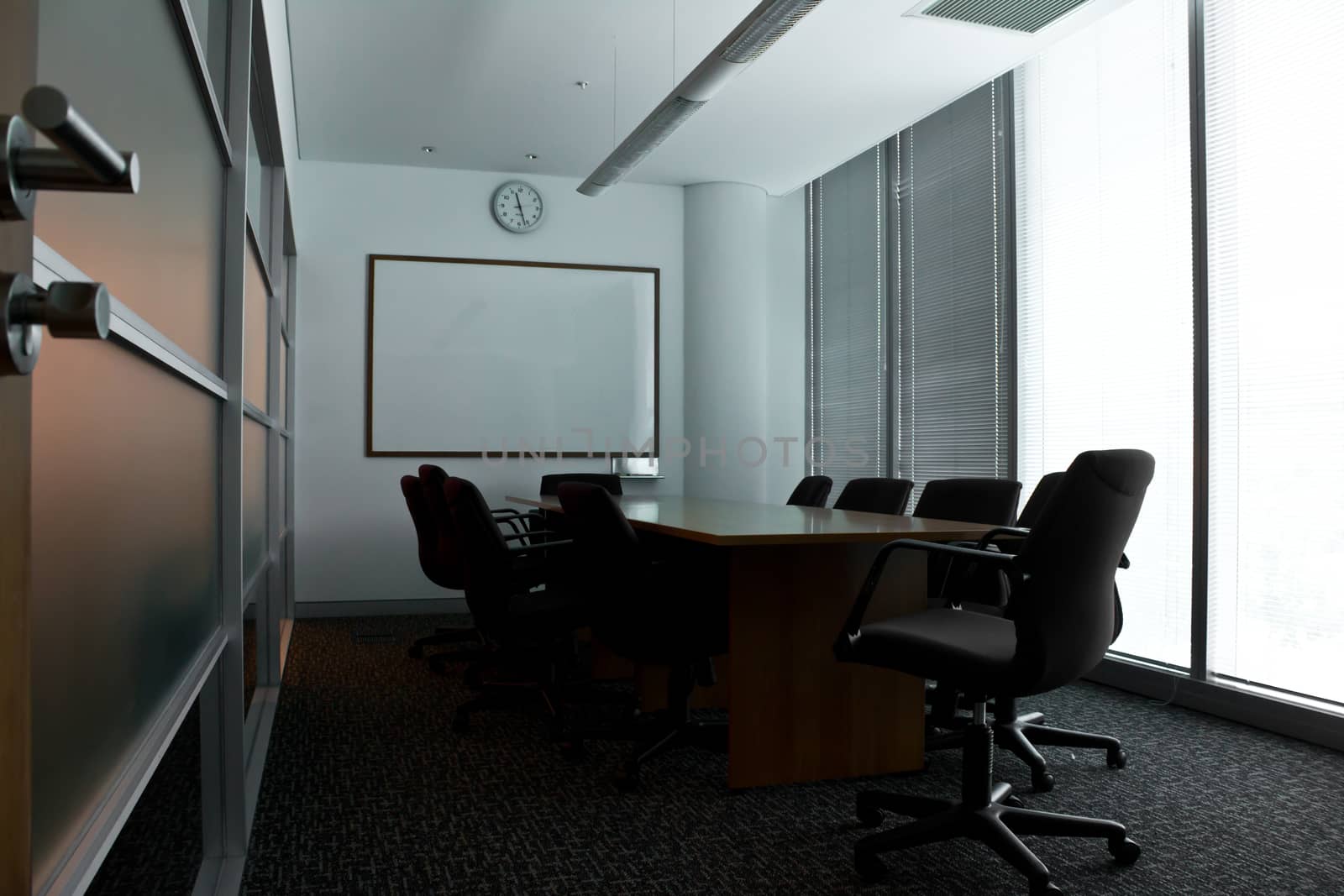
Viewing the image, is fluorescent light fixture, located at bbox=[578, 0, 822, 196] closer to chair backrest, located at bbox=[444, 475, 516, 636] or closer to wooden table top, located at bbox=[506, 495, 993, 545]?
wooden table top, located at bbox=[506, 495, 993, 545]

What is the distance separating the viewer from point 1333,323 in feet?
11.2

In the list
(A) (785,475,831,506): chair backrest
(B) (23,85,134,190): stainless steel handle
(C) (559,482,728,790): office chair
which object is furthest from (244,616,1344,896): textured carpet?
(B) (23,85,134,190): stainless steel handle

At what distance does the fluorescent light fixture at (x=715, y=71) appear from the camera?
330cm

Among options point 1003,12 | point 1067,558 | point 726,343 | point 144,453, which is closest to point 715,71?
point 1003,12

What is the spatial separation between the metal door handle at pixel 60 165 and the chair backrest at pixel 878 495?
385cm

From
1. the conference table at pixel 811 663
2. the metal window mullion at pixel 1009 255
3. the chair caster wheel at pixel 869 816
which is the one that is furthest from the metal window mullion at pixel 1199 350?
the chair caster wheel at pixel 869 816

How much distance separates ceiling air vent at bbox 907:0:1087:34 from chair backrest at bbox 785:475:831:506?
2351 mm

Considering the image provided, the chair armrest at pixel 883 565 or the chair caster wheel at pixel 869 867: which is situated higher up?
the chair armrest at pixel 883 565

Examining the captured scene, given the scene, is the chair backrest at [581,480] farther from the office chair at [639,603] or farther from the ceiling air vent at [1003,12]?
the ceiling air vent at [1003,12]

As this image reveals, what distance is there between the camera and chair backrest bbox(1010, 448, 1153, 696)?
1991mm

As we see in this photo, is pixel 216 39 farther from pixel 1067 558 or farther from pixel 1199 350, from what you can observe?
pixel 1199 350

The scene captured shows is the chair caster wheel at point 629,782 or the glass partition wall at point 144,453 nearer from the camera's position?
the glass partition wall at point 144,453

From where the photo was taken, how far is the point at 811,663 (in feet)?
9.57

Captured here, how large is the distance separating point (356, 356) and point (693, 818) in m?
4.76
